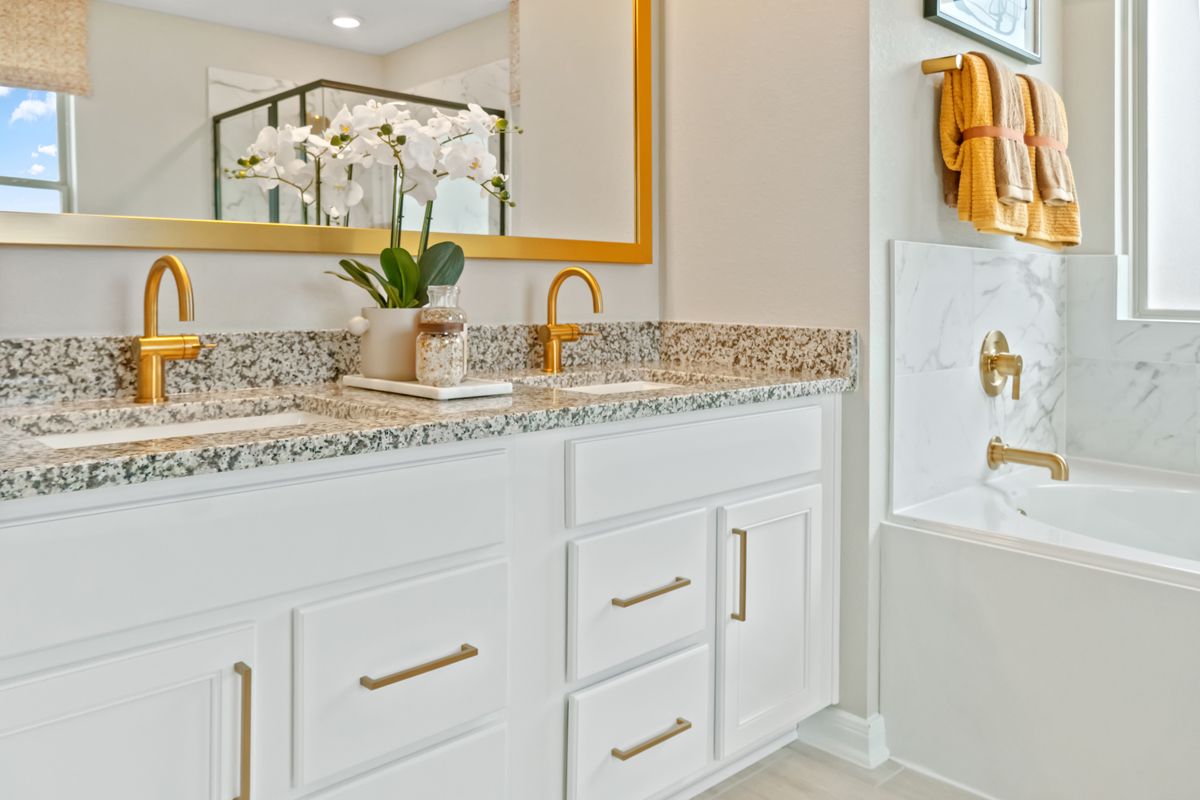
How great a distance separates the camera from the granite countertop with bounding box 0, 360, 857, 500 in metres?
0.91

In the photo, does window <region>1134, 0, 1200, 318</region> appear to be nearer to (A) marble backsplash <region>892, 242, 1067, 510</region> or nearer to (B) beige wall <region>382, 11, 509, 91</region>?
(A) marble backsplash <region>892, 242, 1067, 510</region>

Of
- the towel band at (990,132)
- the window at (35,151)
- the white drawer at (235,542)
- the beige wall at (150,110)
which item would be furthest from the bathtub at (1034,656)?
the window at (35,151)

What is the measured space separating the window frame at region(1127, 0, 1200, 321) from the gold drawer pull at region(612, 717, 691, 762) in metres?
1.82

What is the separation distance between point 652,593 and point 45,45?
4.22 ft

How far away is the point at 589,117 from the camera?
2.09m

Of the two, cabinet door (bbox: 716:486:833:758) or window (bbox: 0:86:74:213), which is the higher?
window (bbox: 0:86:74:213)

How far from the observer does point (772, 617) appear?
68.4 inches

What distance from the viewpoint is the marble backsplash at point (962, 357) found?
192cm

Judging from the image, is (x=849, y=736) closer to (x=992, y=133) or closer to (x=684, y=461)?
(x=684, y=461)

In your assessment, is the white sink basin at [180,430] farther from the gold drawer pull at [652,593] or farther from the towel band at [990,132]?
the towel band at [990,132]

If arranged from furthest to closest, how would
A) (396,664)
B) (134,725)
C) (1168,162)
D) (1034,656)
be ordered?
1. (1168,162)
2. (1034,656)
3. (396,664)
4. (134,725)

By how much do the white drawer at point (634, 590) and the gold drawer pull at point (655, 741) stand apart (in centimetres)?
16

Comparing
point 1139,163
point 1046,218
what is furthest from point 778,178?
point 1139,163

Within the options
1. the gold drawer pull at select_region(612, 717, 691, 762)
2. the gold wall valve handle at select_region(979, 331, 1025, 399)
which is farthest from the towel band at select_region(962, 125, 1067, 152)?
the gold drawer pull at select_region(612, 717, 691, 762)
